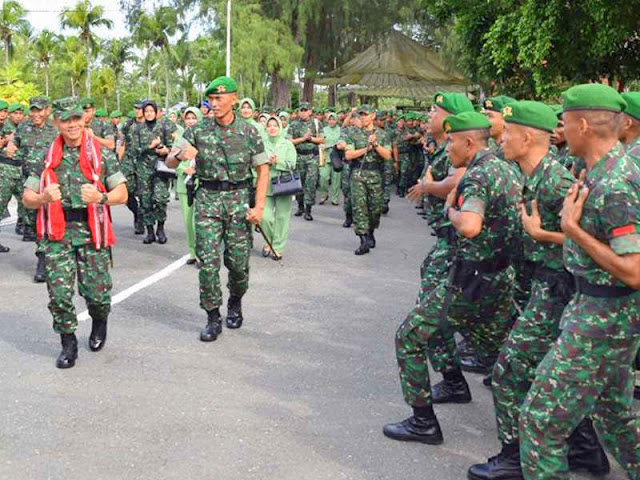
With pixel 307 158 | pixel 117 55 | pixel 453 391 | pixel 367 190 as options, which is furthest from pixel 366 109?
pixel 117 55

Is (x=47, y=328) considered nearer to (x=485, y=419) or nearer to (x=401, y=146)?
(x=485, y=419)

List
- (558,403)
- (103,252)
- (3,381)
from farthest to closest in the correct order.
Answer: (103,252) < (3,381) < (558,403)

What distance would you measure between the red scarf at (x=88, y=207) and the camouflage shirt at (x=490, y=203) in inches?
106

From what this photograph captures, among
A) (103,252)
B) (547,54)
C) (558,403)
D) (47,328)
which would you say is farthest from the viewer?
(547,54)

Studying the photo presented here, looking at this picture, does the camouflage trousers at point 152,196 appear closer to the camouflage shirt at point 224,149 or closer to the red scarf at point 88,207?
the camouflage shirt at point 224,149

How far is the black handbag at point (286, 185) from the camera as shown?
10.3 m

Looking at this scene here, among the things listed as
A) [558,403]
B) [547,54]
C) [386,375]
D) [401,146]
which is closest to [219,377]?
[386,375]

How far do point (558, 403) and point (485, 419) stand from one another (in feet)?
5.71

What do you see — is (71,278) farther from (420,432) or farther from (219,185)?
(420,432)

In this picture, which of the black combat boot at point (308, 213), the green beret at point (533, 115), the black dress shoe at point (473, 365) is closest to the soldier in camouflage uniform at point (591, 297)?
the green beret at point (533, 115)

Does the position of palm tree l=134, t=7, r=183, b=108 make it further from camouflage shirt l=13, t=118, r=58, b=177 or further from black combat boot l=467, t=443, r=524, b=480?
black combat boot l=467, t=443, r=524, b=480

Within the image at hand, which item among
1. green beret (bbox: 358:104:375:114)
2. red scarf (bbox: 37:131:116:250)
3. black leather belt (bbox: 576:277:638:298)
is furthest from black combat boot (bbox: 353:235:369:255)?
black leather belt (bbox: 576:277:638:298)

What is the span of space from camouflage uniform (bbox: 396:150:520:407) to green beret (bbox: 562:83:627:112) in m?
0.88

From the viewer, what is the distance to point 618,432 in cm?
351
